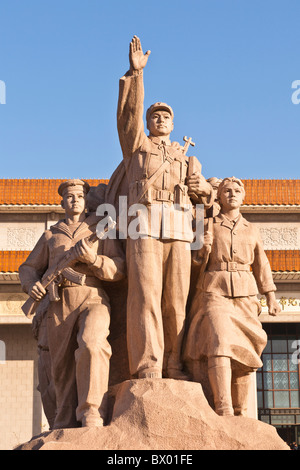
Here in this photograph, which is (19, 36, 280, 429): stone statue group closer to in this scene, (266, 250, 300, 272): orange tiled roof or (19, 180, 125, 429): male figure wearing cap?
(19, 180, 125, 429): male figure wearing cap

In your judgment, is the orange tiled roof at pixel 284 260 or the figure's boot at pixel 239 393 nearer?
the figure's boot at pixel 239 393

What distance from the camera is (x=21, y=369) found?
20031mm

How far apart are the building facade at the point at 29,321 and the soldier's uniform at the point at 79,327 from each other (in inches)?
464

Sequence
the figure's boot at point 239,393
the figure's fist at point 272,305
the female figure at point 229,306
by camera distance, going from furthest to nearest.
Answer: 1. the figure's fist at point 272,305
2. the figure's boot at point 239,393
3. the female figure at point 229,306

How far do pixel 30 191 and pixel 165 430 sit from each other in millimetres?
15668

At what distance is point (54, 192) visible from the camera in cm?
2091

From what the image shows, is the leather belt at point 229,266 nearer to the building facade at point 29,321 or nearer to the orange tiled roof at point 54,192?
the building facade at point 29,321

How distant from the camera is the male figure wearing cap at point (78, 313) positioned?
21.0 feet

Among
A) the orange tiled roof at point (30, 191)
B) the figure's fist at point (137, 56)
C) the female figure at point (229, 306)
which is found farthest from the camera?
the orange tiled roof at point (30, 191)

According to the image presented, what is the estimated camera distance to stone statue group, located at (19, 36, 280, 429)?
6504 millimetres

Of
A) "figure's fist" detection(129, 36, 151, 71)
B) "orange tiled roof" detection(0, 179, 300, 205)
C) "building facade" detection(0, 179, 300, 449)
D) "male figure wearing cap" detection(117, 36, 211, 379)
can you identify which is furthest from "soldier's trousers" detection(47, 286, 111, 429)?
"orange tiled roof" detection(0, 179, 300, 205)

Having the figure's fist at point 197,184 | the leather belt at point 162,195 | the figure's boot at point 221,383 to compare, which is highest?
the figure's fist at point 197,184

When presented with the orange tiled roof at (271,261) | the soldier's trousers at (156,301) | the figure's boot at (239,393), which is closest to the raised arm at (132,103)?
the soldier's trousers at (156,301)

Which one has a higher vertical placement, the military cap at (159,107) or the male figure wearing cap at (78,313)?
the military cap at (159,107)
